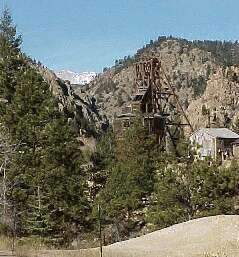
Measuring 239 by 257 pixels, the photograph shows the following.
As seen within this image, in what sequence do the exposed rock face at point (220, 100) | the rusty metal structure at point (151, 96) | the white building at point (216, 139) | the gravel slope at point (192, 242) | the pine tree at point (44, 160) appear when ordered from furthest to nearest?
the exposed rock face at point (220, 100)
the white building at point (216, 139)
the rusty metal structure at point (151, 96)
the pine tree at point (44, 160)
the gravel slope at point (192, 242)

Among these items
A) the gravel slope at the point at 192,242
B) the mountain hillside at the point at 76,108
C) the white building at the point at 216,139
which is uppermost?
the mountain hillside at the point at 76,108

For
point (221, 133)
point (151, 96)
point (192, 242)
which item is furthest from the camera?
point (221, 133)

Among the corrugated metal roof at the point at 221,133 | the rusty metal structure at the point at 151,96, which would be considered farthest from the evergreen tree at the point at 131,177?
the corrugated metal roof at the point at 221,133

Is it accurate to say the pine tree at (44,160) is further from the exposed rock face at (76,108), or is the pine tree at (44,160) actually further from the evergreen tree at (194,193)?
the exposed rock face at (76,108)

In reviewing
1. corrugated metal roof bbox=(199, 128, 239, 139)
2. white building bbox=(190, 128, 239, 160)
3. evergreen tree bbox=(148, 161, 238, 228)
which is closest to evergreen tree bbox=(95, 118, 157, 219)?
evergreen tree bbox=(148, 161, 238, 228)

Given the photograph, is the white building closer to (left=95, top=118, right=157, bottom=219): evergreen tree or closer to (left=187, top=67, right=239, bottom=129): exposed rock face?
(left=95, top=118, right=157, bottom=219): evergreen tree

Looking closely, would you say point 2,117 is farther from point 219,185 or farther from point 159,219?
point 219,185

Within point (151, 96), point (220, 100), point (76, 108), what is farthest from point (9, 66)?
point (220, 100)

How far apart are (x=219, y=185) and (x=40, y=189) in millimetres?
10421

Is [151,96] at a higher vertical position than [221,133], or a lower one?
higher

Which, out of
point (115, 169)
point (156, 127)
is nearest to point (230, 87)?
point (156, 127)

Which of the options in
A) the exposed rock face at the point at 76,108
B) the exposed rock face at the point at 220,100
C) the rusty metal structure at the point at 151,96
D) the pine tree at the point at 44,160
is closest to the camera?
the pine tree at the point at 44,160

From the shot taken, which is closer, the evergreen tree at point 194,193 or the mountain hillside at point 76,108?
the evergreen tree at point 194,193

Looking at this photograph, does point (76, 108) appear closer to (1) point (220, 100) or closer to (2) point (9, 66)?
(1) point (220, 100)
